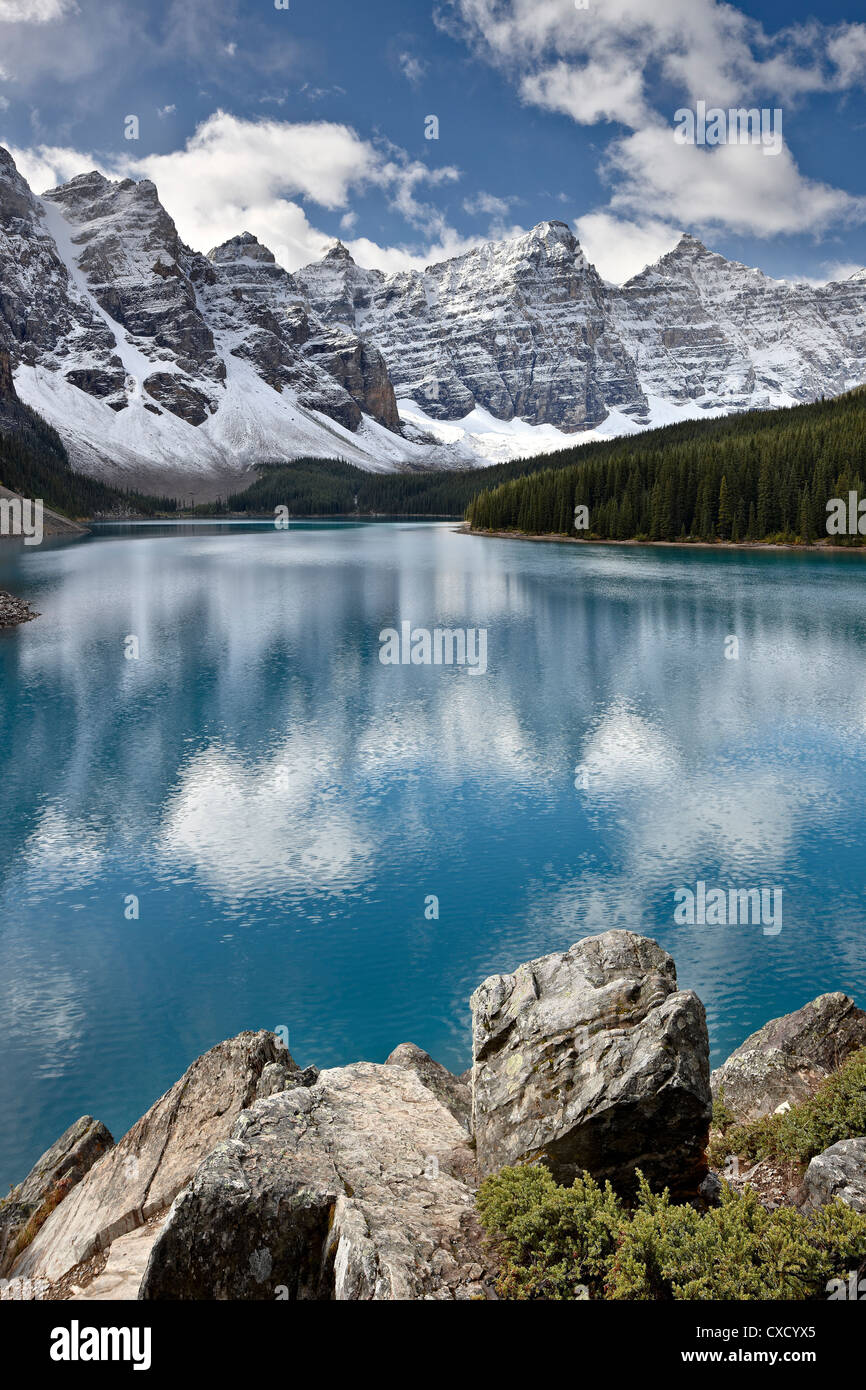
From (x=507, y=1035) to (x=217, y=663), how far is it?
39833 millimetres

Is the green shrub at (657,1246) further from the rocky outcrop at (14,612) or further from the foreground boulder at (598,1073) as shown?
the rocky outcrop at (14,612)

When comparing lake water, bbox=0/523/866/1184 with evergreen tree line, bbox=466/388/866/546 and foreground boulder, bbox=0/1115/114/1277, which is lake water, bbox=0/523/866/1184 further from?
evergreen tree line, bbox=466/388/866/546

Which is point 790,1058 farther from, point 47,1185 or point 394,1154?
point 47,1185

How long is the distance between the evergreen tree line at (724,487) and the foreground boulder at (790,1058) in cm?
11344

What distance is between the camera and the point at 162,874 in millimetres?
21109

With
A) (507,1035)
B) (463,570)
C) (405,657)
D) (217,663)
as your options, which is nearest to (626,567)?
(463,570)

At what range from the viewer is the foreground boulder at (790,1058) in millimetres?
10242

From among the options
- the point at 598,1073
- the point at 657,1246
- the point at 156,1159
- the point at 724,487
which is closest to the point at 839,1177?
the point at 657,1246

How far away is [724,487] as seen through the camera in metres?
122

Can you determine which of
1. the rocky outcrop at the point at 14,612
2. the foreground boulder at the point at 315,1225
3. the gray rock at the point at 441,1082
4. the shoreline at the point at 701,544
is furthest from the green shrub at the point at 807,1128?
the shoreline at the point at 701,544

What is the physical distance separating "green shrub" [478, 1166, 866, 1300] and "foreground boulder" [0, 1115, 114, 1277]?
240 inches

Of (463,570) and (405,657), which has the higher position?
(463,570)
